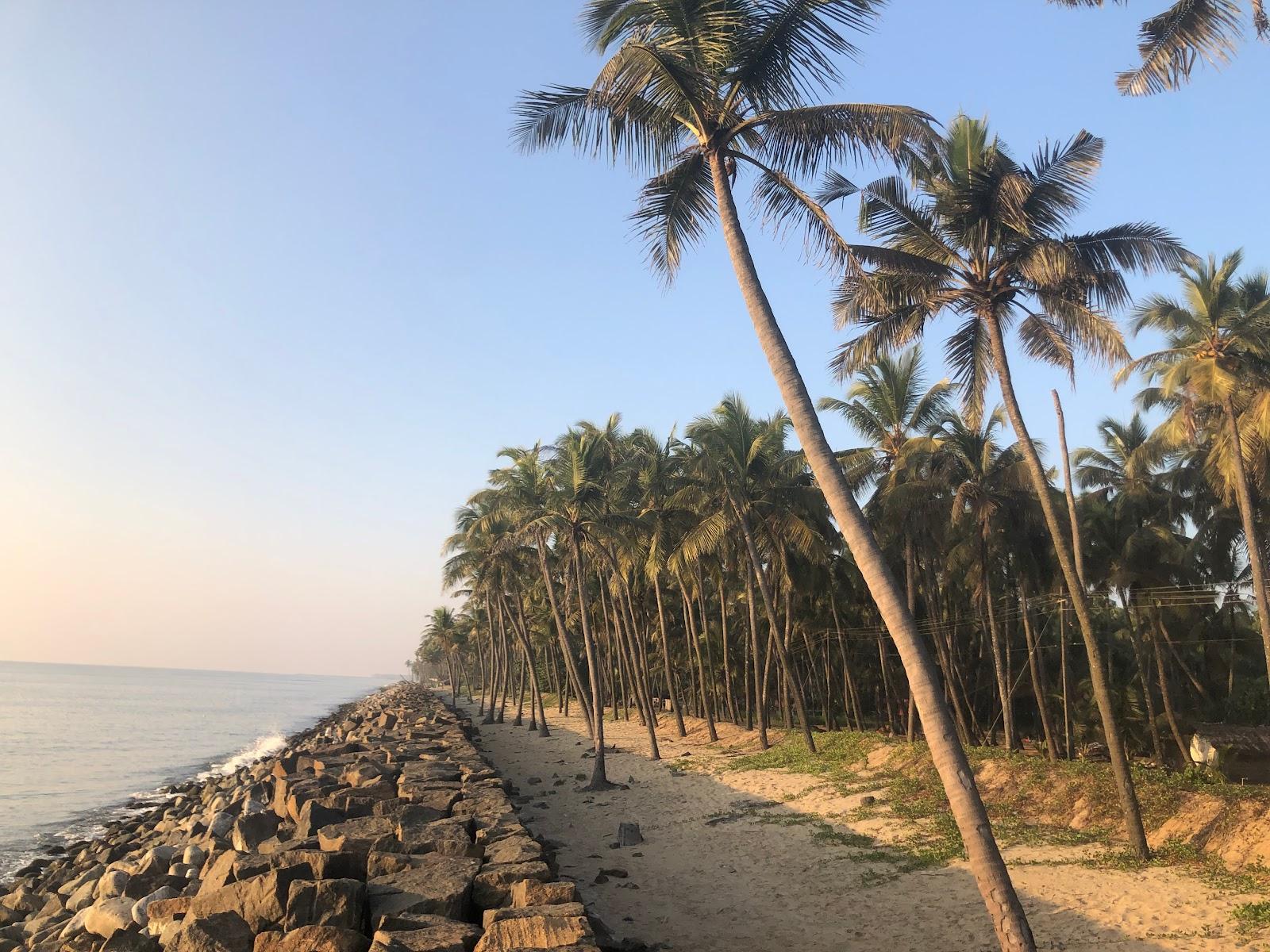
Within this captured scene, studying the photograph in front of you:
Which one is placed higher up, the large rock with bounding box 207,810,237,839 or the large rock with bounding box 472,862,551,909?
the large rock with bounding box 472,862,551,909

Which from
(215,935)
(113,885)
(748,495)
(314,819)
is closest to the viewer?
(215,935)

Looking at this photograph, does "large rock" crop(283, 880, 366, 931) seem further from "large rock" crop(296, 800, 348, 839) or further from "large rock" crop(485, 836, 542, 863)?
"large rock" crop(296, 800, 348, 839)

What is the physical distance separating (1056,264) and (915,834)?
9.02 meters

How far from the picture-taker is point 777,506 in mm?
24734

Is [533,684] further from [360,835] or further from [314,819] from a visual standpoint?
[360,835]

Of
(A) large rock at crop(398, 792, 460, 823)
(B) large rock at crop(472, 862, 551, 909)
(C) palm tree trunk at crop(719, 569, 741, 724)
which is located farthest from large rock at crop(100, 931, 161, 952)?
(C) palm tree trunk at crop(719, 569, 741, 724)

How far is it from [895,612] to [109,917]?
28.3 feet

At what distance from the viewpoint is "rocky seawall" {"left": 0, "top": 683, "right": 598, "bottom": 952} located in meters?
6.01

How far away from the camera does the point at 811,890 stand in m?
10.5

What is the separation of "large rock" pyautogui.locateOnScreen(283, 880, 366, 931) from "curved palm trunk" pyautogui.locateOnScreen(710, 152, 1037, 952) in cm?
476

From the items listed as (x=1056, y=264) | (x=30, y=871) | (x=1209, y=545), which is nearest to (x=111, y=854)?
(x=30, y=871)

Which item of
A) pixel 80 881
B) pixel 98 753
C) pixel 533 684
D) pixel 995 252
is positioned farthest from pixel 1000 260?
pixel 98 753

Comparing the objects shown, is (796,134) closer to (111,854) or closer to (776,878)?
(776,878)

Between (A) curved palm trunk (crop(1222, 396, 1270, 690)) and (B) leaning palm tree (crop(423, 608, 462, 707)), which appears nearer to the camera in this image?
(A) curved palm trunk (crop(1222, 396, 1270, 690))
